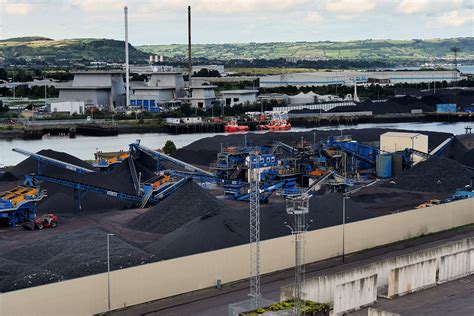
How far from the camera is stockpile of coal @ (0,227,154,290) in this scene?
14656 millimetres

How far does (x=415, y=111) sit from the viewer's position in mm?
61438

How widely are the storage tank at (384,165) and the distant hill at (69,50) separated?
4946 inches

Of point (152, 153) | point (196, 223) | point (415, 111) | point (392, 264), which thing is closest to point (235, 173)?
point (152, 153)

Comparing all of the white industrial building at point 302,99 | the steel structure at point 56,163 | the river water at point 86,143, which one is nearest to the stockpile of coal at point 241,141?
the river water at point 86,143

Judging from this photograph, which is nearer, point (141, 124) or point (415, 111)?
point (141, 124)

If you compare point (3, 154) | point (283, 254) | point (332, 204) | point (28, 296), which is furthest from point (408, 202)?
point (3, 154)

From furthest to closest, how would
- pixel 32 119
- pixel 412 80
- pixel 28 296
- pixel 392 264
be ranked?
pixel 412 80 → pixel 32 119 → pixel 392 264 → pixel 28 296

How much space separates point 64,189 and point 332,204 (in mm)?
8349

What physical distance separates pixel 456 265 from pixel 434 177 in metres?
11.3

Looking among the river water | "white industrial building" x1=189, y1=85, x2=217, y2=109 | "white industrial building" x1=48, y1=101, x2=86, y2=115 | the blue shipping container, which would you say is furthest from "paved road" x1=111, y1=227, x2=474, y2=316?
the blue shipping container

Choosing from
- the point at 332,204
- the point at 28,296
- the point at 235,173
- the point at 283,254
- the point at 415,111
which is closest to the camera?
the point at 28,296

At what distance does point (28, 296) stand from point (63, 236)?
15.3ft

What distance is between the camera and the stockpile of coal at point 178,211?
20125 millimetres

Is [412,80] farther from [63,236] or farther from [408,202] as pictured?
[63,236]
